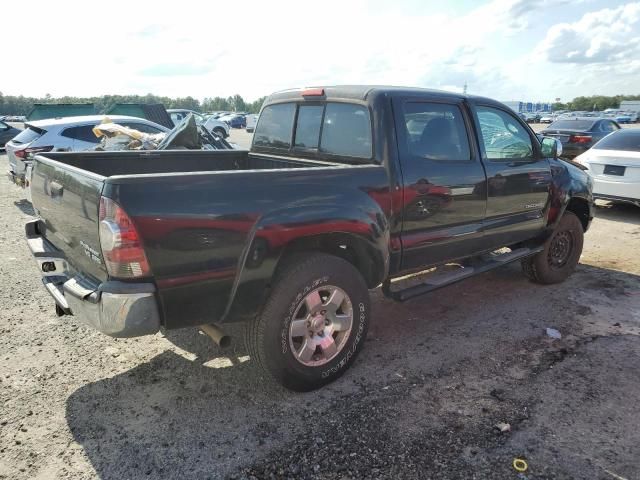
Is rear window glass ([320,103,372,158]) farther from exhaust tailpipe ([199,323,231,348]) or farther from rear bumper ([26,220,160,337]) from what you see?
rear bumper ([26,220,160,337])

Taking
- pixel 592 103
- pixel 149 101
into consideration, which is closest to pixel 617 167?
pixel 149 101

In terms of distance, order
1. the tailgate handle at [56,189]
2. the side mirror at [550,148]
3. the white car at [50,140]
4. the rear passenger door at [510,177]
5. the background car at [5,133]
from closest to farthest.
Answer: the tailgate handle at [56,189] < the rear passenger door at [510,177] < the side mirror at [550,148] < the white car at [50,140] < the background car at [5,133]

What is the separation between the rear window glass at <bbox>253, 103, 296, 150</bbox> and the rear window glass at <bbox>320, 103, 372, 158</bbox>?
484mm

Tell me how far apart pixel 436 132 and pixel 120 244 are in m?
2.64

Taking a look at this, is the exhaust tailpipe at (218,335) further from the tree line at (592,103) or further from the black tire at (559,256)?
the tree line at (592,103)

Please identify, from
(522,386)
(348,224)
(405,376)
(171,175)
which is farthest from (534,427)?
(171,175)

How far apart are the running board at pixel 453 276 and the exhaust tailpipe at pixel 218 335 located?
1383 mm

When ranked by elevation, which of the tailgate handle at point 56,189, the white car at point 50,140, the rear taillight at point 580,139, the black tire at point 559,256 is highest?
the tailgate handle at point 56,189

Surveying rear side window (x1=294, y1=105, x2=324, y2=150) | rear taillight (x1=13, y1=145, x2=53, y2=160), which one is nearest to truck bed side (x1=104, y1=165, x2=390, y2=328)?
rear side window (x1=294, y1=105, x2=324, y2=150)

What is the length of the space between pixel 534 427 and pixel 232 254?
2.09 m

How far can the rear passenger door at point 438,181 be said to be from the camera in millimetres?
3654

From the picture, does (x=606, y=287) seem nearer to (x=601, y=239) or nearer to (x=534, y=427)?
(x=601, y=239)

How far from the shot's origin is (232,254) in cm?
275

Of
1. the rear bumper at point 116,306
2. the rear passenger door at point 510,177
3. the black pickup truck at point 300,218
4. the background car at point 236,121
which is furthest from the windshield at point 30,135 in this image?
the background car at point 236,121
